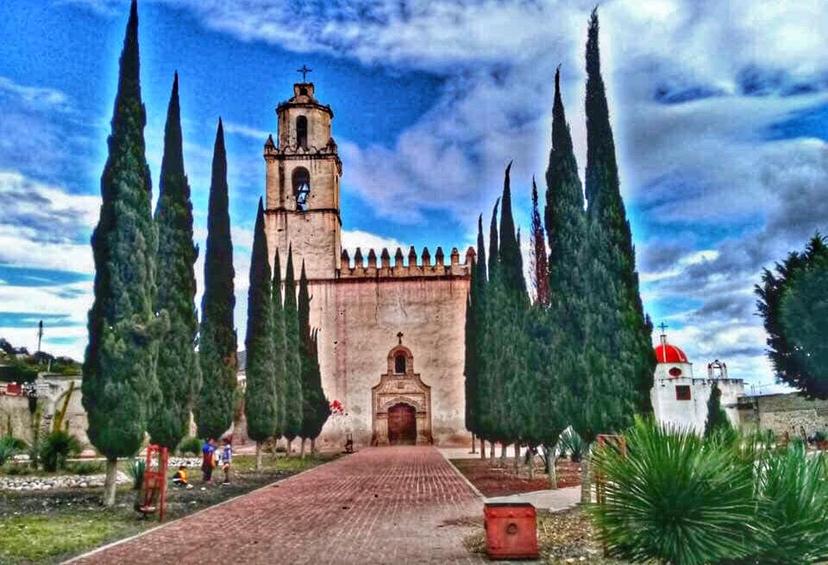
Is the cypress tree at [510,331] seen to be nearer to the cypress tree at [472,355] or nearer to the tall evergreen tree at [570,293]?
the tall evergreen tree at [570,293]

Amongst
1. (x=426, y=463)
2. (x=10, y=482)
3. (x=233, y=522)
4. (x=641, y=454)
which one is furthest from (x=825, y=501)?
(x=426, y=463)

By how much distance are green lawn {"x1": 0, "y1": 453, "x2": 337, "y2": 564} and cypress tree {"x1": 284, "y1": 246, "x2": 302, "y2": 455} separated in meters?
10.9

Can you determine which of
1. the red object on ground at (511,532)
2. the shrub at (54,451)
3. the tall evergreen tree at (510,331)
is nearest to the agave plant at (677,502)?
the red object on ground at (511,532)

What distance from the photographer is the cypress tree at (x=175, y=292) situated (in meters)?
17.1

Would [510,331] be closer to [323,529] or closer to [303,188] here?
[323,529]

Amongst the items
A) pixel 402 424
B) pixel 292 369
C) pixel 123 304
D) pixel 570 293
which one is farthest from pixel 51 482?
pixel 402 424

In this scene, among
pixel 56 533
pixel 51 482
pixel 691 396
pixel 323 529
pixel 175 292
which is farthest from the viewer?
pixel 691 396

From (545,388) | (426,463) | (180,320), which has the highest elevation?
(180,320)

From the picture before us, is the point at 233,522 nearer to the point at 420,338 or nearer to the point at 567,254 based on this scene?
the point at 567,254

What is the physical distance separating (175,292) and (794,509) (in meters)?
15.1

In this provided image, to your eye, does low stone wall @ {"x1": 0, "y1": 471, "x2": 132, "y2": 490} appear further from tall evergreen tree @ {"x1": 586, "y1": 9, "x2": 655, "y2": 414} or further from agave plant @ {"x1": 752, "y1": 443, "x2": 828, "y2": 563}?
agave plant @ {"x1": 752, "y1": 443, "x2": 828, "y2": 563}

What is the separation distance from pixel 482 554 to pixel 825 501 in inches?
161

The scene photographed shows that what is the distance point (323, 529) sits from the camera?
1066 cm

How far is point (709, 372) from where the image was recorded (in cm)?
4684
